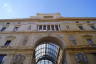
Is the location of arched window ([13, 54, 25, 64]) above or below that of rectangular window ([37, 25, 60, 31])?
below

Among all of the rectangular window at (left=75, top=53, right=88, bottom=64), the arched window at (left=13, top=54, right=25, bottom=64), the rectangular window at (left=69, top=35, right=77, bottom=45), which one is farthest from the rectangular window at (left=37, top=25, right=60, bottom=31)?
the arched window at (left=13, top=54, right=25, bottom=64)

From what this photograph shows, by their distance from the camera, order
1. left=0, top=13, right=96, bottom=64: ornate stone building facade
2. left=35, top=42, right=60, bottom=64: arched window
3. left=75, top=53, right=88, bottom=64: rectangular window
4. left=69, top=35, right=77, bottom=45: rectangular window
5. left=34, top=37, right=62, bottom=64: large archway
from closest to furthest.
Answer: left=75, top=53, right=88, bottom=64: rectangular window → left=0, top=13, right=96, bottom=64: ornate stone building facade → left=69, top=35, right=77, bottom=45: rectangular window → left=34, top=37, right=62, bottom=64: large archway → left=35, top=42, right=60, bottom=64: arched window

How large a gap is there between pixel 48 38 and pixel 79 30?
722 cm

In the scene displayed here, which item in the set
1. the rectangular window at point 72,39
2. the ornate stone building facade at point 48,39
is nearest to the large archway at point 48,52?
the ornate stone building facade at point 48,39

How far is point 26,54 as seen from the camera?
1998cm

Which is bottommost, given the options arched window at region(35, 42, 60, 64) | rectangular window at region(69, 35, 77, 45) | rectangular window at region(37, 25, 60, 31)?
arched window at region(35, 42, 60, 64)

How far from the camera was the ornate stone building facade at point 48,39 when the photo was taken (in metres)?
19.7

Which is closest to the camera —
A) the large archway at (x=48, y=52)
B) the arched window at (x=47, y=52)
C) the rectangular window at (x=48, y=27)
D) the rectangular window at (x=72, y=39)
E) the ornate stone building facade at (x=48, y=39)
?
the ornate stone building facade at (x=48, y=39)

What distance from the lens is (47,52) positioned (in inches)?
1294

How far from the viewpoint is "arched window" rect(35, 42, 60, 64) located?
30.5m

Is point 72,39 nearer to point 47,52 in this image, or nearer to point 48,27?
point 48,27

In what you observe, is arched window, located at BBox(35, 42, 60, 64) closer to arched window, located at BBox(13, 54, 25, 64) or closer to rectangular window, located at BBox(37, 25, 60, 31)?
rectangular window, located at BBox(37, 25, 60, 31)

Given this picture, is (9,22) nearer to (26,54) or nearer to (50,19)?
(50,19)

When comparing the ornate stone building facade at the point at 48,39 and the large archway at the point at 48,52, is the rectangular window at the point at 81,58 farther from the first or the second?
the large archway at the point at 48,52
